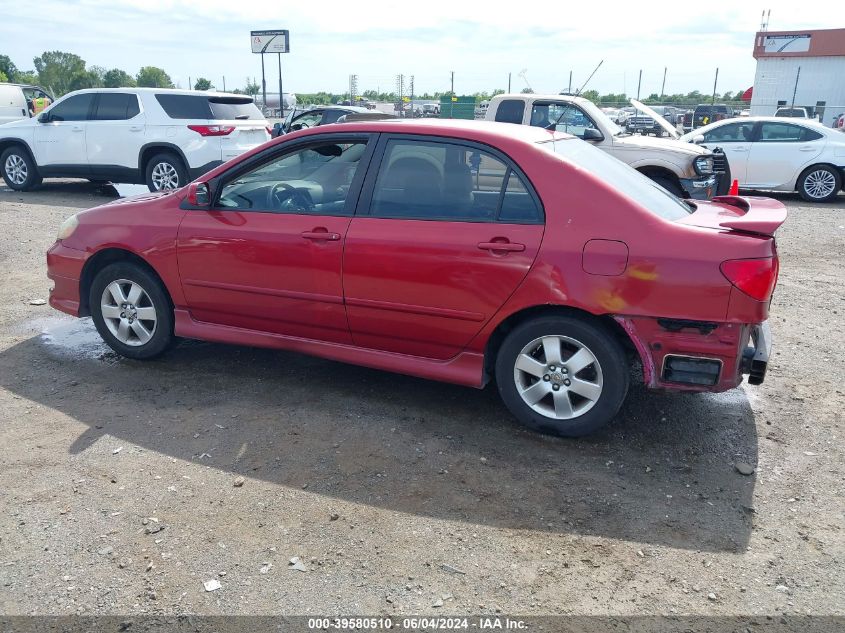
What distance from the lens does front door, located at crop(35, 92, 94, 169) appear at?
12375 millimetres

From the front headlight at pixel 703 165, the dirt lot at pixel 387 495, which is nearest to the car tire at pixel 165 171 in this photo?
the dirt lot at pixel 387 495

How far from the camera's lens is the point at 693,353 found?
3.72 m

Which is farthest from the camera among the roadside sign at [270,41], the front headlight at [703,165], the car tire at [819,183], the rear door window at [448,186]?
the roadside sign at [270,41]

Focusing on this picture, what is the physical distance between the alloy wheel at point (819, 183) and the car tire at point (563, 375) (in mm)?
11787

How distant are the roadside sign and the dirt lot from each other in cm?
3281

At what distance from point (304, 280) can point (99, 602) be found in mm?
2148

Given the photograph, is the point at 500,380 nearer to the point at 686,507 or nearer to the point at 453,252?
the point at 453,252

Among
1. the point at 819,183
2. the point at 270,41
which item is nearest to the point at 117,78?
the point at 270,41

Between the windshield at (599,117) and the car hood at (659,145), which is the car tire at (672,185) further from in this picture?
the windshield at (599,117)

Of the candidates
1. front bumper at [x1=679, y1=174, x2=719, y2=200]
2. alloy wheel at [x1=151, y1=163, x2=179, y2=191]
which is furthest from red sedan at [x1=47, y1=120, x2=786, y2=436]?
alloy wheel at [x1=151, y1=163, x2=179, y2=191]

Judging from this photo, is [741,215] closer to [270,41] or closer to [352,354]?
[352,354]

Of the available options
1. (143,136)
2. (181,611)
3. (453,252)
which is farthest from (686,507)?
(143,136)

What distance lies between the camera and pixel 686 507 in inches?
136

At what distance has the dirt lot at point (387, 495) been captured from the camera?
9.38 ft
